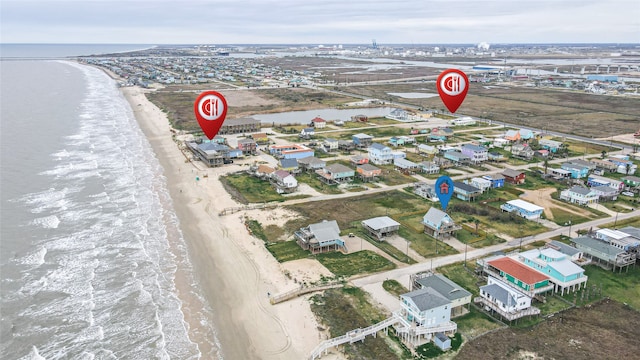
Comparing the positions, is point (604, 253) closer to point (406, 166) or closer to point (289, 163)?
point (406, 166)

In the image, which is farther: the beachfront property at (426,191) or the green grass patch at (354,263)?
the beachfront property at (426,191)

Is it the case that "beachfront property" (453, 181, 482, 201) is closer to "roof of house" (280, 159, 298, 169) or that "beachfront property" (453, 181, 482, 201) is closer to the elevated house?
"roof of house" (280, 159, 298, 169)

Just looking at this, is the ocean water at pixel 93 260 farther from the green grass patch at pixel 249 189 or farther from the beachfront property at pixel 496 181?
the beachfront property at pixel 496 181

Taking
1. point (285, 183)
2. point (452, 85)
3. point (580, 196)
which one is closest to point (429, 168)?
point (452, 85)

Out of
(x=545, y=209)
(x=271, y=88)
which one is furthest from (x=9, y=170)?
(x=271, y=88)

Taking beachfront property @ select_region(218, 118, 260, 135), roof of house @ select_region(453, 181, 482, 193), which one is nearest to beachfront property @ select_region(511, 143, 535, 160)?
roof of house @ select_region(453, 181, 482, 193)

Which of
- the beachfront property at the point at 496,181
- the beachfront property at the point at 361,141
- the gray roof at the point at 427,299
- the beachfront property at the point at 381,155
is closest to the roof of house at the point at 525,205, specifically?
the beachfront property at the point at 496,181
